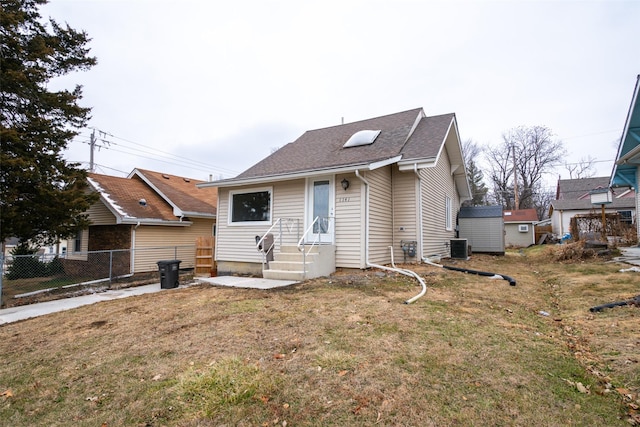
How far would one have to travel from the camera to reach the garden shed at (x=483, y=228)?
15805mm

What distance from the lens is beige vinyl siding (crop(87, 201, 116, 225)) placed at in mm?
13995

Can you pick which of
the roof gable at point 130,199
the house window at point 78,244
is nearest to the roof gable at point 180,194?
the roof gable at point 130,199

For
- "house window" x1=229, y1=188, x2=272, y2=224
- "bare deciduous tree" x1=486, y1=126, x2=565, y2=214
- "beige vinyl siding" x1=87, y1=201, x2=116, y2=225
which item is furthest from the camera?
"bare deciduous tree" x1=486, y1=126, x2=565, y2=214

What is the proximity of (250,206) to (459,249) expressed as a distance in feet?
26.9

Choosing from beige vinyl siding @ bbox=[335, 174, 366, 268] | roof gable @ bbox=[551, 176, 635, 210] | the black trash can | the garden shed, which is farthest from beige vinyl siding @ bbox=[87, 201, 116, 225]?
roof gable @ bbox=[551, 176, 635, 210]

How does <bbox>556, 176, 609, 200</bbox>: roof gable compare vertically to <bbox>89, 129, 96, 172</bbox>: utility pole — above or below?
below

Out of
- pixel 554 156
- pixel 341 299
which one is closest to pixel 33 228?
pixel 341 299

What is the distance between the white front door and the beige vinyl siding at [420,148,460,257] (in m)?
3.41

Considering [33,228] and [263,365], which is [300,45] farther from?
[263,365]

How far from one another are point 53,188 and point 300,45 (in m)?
9.80

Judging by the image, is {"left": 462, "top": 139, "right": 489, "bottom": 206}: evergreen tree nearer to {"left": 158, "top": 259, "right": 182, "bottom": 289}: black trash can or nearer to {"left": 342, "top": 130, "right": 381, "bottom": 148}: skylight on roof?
{"left": 342, "top": 130, "right": 381, "bottom": 148}: skylight on roof

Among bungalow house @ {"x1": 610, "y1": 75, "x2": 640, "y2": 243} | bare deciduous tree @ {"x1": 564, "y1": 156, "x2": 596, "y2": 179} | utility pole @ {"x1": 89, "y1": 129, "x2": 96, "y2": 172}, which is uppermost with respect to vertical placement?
bare deciduous tree @ {"x1": 564, "y1": 156, "x2": 596, "y2": 179}

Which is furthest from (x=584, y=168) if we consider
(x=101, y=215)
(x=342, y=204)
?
(x=101, y=215)

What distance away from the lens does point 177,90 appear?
14.6 metres
